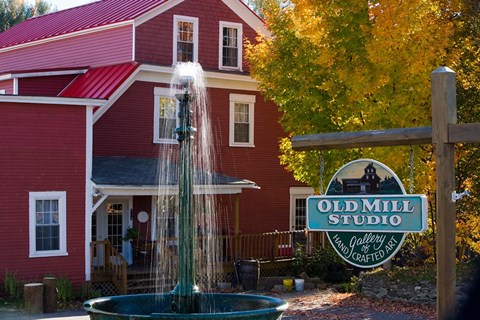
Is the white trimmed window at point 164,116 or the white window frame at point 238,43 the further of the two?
the white window frame at point 238,43

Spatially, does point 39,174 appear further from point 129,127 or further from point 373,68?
point 373,68

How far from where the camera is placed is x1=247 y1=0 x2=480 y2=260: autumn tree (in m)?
17.5

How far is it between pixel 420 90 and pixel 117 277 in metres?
9.70

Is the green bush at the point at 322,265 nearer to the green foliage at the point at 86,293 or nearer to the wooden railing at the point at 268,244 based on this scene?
the wooden railing at the point at 268,244

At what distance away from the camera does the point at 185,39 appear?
87.8 feet

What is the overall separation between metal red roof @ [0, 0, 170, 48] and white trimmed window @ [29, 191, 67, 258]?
24.5 feet

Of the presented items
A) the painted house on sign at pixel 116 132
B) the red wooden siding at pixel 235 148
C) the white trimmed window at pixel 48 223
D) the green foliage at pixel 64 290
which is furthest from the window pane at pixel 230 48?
the green foliage at pixel 64 290

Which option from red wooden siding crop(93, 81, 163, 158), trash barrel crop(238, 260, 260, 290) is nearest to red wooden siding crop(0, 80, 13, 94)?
red wooden siding crop(93, 81, 163, 158)

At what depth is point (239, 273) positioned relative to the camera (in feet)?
77.6

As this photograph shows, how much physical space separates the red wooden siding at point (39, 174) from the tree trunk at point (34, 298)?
2.14m

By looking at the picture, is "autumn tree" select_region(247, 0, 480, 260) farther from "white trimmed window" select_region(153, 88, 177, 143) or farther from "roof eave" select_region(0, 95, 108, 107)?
"white trimmed window" select_region(153, 88, 177, 143)

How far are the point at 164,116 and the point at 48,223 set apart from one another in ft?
20.8

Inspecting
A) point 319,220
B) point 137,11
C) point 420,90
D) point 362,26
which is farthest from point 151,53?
point 319,220

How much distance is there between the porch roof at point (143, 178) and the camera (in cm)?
2170
